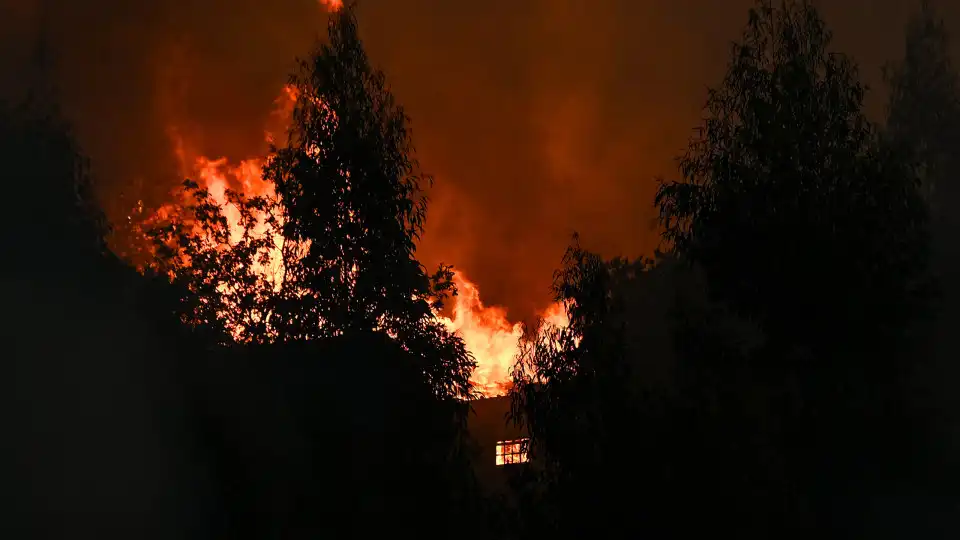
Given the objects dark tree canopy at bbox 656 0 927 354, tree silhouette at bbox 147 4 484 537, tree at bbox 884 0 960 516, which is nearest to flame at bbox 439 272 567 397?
tree at bbox 884 0 960 516

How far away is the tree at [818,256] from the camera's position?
14883 mm

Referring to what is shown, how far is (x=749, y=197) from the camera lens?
1567 cm

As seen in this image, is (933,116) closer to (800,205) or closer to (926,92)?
(926,92)

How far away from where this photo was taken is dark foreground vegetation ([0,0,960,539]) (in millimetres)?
15008

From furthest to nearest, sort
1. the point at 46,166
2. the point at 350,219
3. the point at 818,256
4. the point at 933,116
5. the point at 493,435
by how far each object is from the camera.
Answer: the point at 933,116 → the point at 493,435 → the point at 46,166 → the point at 350,219 → the point at 818,256

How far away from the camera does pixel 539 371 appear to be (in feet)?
59.1

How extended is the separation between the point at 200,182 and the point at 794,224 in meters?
28.8

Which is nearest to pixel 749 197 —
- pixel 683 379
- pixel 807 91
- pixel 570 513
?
pixel 807 91

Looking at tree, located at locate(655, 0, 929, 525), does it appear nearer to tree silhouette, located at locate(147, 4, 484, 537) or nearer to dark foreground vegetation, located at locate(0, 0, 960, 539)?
dark foreground vegetation, located at locate(0, 0, 960, 539)

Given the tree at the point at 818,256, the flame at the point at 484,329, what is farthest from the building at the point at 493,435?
the tree at the point at 818,256

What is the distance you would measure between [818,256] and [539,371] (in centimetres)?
567

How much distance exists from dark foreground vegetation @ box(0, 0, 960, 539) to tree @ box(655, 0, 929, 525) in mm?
39

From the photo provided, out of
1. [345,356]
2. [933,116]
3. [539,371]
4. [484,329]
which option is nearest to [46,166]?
[345,356]

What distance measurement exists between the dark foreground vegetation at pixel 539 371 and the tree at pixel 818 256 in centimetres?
4
